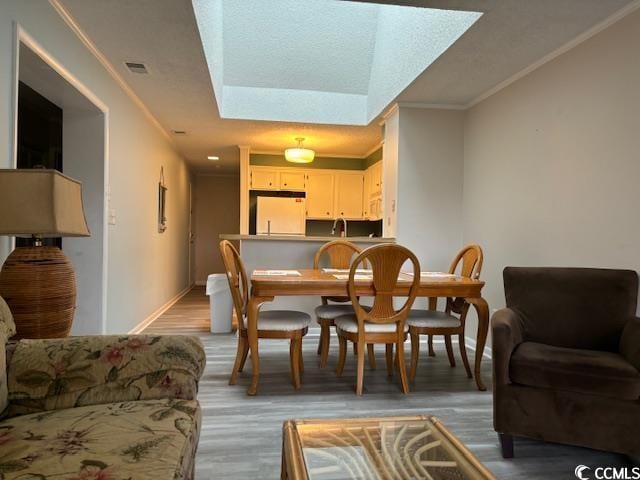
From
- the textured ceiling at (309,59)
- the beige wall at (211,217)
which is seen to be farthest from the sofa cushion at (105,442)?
the beige wall at (211,217)

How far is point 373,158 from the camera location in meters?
6.26

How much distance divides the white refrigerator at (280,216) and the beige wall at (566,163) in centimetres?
325

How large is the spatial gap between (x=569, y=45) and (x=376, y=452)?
3.02 metres

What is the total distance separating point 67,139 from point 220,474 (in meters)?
2.84

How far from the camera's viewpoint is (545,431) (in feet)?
5.89

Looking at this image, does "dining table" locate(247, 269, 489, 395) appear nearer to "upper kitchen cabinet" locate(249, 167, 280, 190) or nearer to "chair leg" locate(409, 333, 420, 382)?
"chair leg" locate(409, 333, 420, 382)

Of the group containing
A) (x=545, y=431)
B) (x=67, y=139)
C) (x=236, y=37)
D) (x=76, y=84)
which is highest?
(x=236, y=37)

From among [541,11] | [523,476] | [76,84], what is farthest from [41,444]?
[541,11]


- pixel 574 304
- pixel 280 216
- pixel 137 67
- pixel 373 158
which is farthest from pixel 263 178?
pixel 574 304

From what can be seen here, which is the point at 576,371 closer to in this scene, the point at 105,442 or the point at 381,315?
the point at 381,315

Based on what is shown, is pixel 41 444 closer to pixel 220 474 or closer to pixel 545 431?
pixel 220 474

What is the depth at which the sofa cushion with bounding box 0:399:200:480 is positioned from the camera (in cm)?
88

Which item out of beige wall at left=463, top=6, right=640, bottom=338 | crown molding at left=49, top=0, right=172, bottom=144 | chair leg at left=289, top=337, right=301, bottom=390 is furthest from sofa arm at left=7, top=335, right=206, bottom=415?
beige wall at left=463, top=6, right=640, bottom=338

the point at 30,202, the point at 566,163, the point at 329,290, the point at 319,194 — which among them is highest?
the point at 319,194
